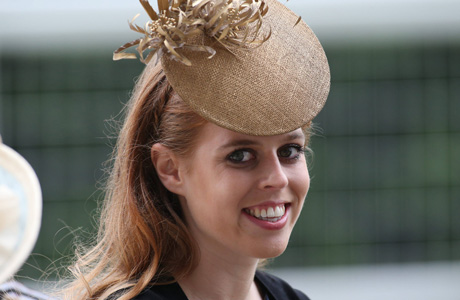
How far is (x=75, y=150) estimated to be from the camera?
19.3 feet

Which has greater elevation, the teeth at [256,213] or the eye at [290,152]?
the eye at [290,152]

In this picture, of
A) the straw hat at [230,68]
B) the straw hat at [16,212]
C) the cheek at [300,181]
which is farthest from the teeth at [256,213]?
the straw hat at [16,212]

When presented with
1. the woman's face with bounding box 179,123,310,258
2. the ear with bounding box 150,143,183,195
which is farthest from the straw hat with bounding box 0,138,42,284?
the ear with bounding box 150,143,183,195

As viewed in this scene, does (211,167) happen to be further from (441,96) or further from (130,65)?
(441,96)

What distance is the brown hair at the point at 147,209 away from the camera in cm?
233

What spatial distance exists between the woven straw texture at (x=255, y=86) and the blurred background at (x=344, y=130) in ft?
12.3

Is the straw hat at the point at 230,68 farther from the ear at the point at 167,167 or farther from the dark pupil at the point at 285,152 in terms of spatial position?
the ear at the point at 167,167

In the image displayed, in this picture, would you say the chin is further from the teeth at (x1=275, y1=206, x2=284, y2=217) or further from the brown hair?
the brown hair

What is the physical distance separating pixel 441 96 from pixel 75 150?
3.09 metres

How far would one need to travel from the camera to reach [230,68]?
84.0 inches

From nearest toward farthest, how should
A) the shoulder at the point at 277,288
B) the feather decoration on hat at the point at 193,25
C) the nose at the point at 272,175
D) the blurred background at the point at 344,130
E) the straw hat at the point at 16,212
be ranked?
the straw hat at the point at 16,212 < the feather decoration on hat at the point at 193,25 < the nose at the point at 272,175 < the shoulder at the point at 277,288 < the blurred background at the point at 344,130

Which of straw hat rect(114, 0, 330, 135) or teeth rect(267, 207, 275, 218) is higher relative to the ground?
straw hat rect(114, 0, 330, 135)

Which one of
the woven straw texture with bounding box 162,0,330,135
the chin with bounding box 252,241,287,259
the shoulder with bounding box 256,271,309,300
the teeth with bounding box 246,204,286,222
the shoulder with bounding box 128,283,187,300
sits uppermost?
the woven straw texture with bounding box 162,0,330,135

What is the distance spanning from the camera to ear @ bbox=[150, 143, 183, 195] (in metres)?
2.36
